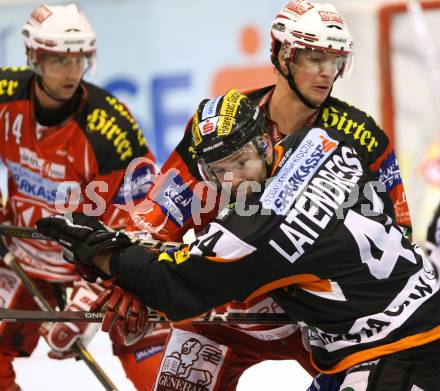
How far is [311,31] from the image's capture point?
141 inches

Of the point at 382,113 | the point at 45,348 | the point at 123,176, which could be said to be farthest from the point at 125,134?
the point at 382,113

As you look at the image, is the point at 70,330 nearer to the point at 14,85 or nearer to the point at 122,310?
the point at 14,85

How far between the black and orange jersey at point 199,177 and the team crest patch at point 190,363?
13.6 inches

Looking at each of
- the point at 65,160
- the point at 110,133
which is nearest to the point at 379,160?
the point at 110,133

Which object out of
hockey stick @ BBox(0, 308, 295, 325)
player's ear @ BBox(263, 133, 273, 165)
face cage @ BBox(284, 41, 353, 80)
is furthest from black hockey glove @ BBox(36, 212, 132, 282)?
face cage @ BBox(284, 41, 353, 80)

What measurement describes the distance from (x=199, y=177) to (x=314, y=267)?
93cm

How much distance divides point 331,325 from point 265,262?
237 millimetres

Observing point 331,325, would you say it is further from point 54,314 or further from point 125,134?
point 125,134

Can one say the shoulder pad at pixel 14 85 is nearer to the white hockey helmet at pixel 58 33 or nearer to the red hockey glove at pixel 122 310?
the white hockey helmet at pixel 58 33

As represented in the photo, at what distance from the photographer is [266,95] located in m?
3.65

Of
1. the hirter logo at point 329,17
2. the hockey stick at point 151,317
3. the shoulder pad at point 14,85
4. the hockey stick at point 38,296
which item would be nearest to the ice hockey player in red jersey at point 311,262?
the hockey stick at point 151,317

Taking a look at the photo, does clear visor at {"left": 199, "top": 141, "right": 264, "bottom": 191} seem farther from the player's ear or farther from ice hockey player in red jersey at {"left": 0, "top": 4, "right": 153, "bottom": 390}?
ice hockey player in red jersey at {"left": 0, "top": 4, "right": 153, "bottom": 390}

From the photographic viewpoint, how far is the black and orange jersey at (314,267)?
2.64 m

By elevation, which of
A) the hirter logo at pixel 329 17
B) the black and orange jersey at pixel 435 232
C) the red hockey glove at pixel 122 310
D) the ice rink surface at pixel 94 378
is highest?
the hirter logo at pixel 329 17
